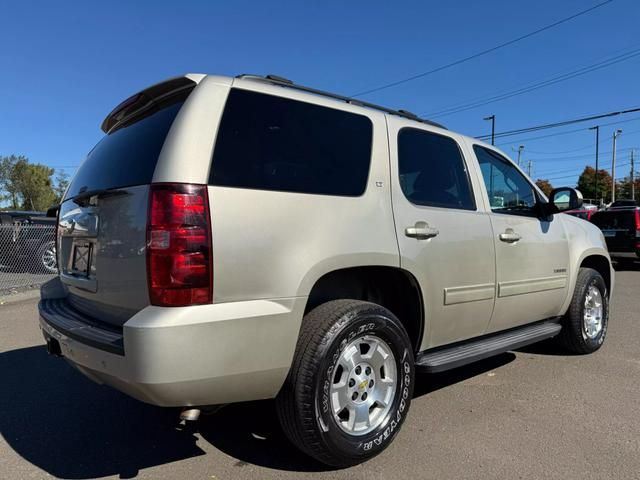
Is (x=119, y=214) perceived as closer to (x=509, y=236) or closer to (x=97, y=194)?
(x=97, y=194)

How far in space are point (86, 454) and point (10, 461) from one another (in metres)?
0.41

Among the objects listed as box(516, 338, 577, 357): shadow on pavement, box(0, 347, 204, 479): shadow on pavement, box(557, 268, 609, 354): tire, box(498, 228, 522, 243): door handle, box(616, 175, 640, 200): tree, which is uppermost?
box(616, 175, 640, 200): tree

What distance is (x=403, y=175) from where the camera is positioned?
3.23 metres

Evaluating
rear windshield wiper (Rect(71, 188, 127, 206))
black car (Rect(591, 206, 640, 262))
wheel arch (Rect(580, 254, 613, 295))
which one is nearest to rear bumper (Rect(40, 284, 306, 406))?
rear windshield wiper (Rect(71, 188, 127, 206))

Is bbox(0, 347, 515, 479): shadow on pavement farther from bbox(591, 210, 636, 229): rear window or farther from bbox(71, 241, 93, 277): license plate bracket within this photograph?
bbox(591, 210, 636, 229): rear window

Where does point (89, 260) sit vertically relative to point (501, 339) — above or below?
above

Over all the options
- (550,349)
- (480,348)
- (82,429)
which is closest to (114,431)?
(82,429)

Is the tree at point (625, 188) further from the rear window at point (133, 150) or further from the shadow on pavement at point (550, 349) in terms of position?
the rear window at point (133, 150)

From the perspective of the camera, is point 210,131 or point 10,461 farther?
point 10,461

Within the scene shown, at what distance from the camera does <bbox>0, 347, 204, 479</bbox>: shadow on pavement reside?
2.87 m

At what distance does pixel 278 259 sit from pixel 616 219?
14202 mm

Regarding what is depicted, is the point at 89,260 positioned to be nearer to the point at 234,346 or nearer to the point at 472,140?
the point at 234,346

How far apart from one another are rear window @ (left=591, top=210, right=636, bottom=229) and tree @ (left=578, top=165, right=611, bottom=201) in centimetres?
6310

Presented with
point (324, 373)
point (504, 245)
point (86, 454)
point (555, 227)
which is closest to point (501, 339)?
point (504, 245)
